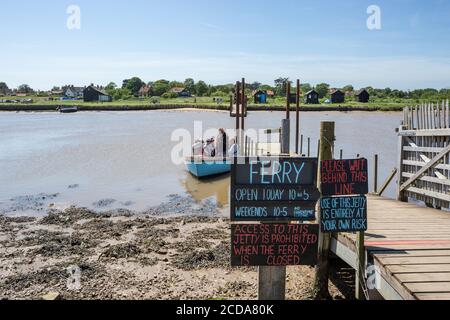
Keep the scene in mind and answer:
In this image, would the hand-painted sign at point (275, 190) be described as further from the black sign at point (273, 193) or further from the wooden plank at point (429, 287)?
the wooden plank at point (429, 287)

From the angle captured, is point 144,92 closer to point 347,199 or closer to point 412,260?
point 347,199

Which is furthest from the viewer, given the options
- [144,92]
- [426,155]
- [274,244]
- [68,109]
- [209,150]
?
[144,92]

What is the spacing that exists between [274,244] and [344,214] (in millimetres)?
1469

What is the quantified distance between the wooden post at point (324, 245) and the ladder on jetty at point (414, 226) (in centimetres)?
23

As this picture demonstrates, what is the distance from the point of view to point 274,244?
223 inches

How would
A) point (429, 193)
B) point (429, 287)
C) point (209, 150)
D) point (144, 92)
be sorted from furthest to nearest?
point (144, 92)
point (209, 150)
point (429, 193)
point (429, 287)

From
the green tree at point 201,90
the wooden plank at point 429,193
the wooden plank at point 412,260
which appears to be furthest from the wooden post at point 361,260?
the green tree at point 201,90

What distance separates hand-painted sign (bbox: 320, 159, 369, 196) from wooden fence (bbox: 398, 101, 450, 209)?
3844mm

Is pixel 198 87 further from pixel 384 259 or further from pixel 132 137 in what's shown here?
pixel 384 259

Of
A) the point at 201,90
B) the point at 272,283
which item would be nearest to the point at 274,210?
the point at 272,283

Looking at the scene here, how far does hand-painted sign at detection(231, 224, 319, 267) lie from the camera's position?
5637mm

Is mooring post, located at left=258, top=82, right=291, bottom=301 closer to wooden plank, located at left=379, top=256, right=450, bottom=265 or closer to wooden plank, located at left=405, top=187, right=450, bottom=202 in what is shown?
wooden plank, located at left=379, top=256, right=450, bottom=265

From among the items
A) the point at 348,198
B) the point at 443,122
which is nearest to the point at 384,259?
the point at 348,198

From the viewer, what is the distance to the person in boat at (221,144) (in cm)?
2267
